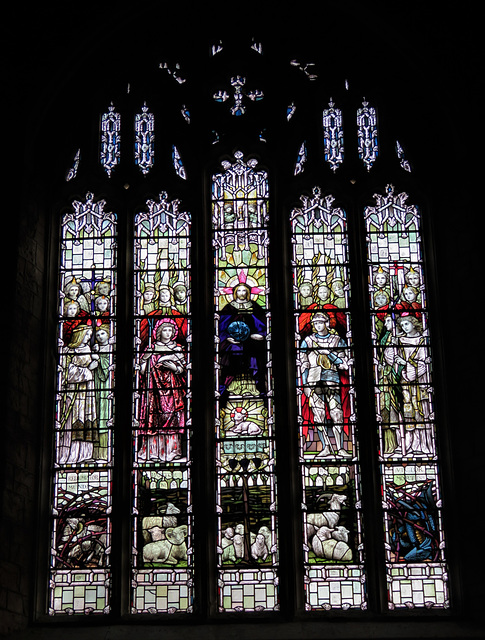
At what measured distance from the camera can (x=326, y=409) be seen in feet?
33.7

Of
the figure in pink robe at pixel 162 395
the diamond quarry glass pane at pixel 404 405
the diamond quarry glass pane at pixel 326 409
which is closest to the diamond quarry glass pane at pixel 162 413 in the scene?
the figure in pink robe at pixel 162 395

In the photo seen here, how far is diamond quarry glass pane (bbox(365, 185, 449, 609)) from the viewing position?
9734 mm

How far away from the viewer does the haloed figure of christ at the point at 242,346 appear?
1041 cm

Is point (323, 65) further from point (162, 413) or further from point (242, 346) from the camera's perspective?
point (162, 413)

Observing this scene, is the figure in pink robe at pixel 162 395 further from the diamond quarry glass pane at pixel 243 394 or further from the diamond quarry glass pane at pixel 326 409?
the diamond quarry glass pane at pixel 326 409

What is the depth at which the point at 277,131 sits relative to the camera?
1144cm

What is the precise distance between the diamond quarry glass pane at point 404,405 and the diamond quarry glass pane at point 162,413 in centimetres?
168

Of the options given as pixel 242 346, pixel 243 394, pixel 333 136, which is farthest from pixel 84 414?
pixel 333 136

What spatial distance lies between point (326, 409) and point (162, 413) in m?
1.42
